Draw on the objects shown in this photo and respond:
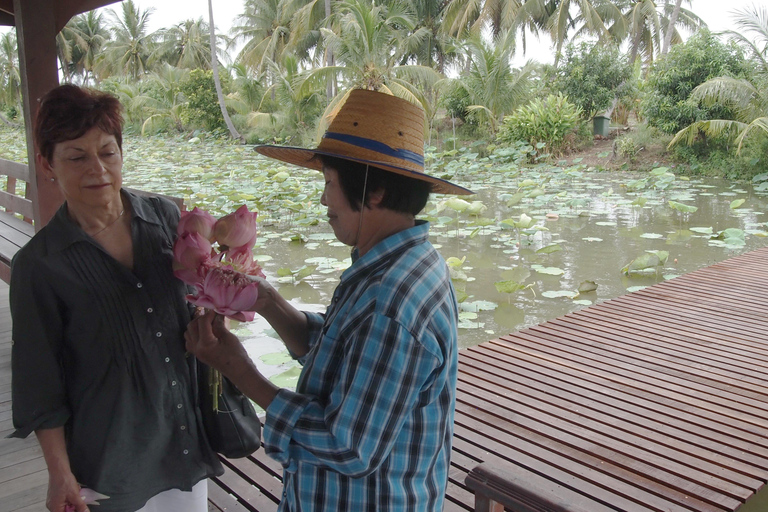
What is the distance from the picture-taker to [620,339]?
337 centimetres

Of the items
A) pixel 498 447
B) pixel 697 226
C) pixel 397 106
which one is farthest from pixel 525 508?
pixel 697 226

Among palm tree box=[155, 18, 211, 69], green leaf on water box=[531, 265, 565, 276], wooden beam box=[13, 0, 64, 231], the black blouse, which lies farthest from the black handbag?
palm tree box=[155, 18, 211, 69]

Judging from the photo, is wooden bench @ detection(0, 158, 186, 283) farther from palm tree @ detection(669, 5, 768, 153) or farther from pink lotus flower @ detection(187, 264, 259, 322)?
palm tree @ detection(669, 5, 768, 153)

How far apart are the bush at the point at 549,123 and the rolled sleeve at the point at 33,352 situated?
42.4 ft

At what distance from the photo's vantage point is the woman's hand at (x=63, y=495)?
110 centimetres

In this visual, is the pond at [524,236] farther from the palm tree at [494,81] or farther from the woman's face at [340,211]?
the palm tree at [494,81]

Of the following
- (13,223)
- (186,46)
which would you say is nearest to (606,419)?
(13,223)

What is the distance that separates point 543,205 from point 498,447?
21.4 feet

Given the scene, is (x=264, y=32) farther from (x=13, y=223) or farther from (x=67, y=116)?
(x=67, y=116)

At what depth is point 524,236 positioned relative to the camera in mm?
6520

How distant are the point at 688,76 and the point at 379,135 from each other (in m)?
12.2

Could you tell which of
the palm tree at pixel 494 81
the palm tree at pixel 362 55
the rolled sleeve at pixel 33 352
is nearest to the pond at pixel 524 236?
the rolled sleeve at pixel 33 352

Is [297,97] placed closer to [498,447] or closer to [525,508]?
[498,447]

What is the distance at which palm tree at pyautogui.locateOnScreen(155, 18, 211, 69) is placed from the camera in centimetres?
2827
